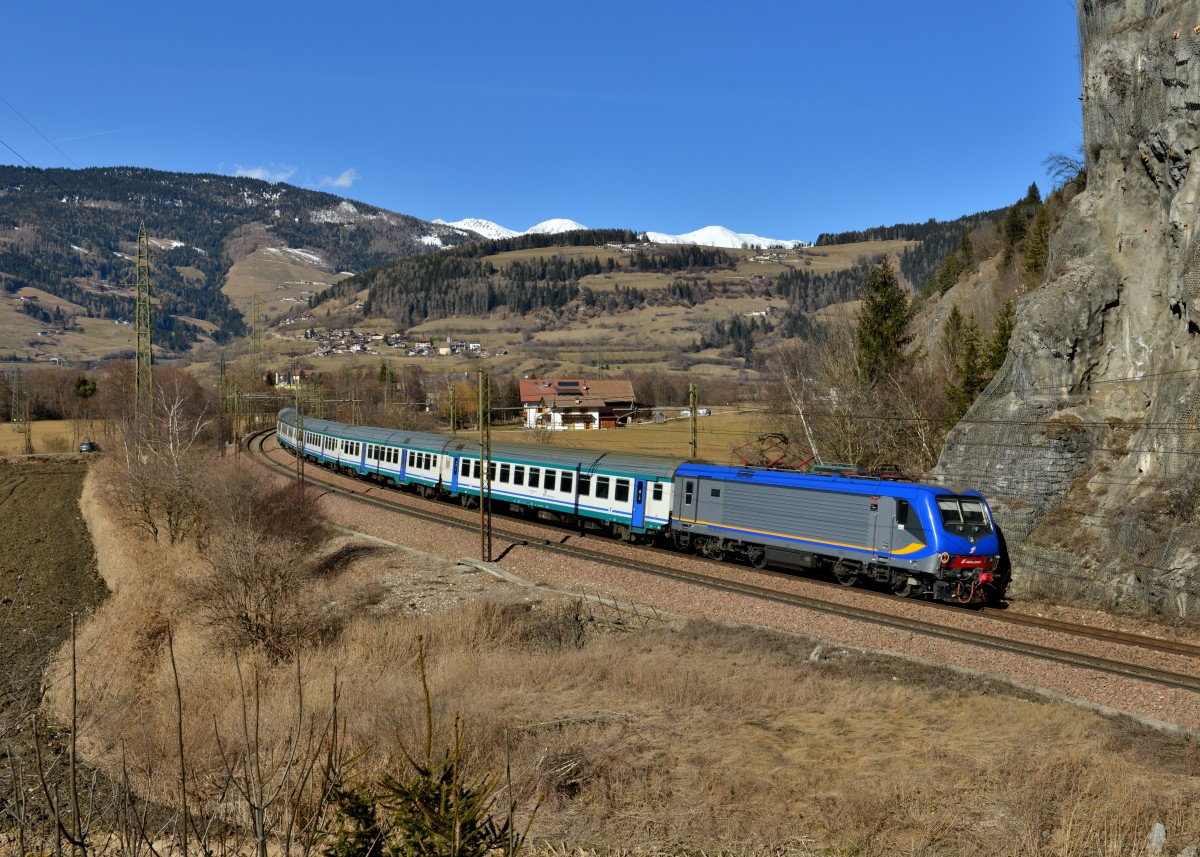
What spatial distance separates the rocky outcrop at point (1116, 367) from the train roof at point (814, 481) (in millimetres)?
4712

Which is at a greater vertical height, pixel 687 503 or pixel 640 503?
pixel 687 503

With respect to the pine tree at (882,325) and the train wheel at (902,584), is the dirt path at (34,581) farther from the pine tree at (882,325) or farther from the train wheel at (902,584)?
the pine tree at (882,325)

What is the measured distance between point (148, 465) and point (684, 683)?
33.0 m

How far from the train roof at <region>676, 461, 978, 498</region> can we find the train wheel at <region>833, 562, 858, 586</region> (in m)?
2.36

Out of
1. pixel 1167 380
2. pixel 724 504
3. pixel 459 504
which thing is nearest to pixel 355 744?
pixel 724 504

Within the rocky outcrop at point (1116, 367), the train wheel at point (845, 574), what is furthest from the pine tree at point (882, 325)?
the train wheel at point (845, 574)

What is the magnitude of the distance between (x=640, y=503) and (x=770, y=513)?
625cm

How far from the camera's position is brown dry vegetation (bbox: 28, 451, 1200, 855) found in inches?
444

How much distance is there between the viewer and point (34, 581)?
37.5m

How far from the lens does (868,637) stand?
2094 centimetres

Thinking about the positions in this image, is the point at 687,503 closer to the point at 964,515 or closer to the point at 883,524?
the point at 883,524

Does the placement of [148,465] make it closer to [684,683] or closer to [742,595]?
[742,595]

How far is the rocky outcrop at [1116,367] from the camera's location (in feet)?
79.3

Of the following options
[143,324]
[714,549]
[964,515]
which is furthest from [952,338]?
[143,324]
